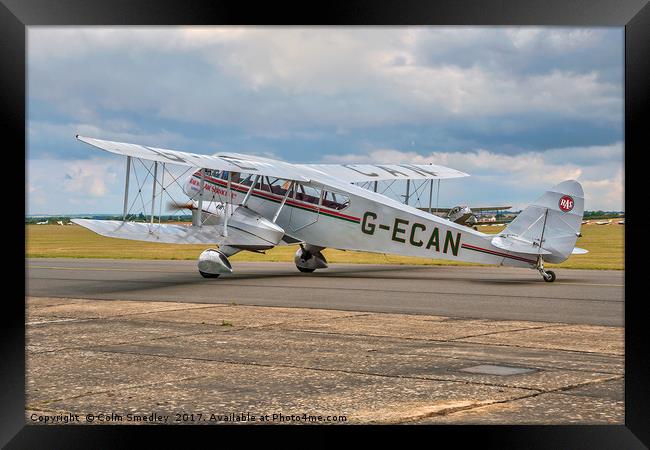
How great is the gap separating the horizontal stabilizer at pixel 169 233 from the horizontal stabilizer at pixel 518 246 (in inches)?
240

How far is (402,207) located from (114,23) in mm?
16441

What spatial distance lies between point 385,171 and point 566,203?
34.3 ft

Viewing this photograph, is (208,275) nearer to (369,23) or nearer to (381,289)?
(381,289)

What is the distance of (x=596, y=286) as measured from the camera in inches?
714

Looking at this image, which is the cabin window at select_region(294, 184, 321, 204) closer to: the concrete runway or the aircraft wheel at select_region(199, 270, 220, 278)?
the concrete runway

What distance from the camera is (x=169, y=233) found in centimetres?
1939

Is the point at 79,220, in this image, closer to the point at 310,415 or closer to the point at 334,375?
the point at 334,375

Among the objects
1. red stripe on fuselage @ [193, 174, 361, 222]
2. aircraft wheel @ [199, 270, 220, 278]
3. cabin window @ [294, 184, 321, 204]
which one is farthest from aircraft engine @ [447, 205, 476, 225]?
aircraft wheel @ [199, 270, 220, 278]

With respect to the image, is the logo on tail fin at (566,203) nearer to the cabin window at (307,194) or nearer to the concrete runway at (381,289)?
the concrete runway at (381,289)

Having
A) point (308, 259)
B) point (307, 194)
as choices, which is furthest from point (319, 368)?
point (308, 259)

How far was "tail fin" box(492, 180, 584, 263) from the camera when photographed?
1809 cm

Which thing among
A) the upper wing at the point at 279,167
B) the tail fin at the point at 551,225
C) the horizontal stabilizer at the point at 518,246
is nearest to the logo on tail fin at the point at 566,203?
the tail fin at the point at 551,225

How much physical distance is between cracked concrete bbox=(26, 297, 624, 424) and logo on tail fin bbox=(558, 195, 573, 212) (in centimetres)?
708

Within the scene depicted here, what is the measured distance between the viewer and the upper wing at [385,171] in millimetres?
26656
